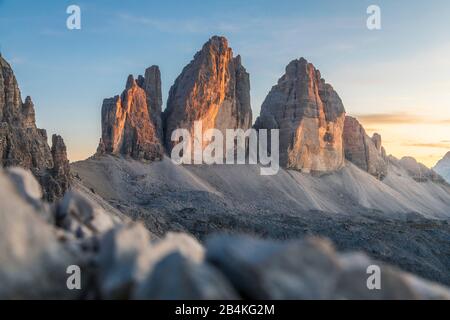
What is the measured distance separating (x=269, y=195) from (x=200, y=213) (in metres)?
29.0

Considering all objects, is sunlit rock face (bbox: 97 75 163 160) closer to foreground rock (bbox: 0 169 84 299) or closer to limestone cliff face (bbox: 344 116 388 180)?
limestone cliff face (bbox: 344 116 388 180)

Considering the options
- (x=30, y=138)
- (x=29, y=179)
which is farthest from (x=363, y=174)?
(x=29, y=179)

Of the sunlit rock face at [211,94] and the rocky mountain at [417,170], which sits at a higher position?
the sunlit rock face at [211,94]

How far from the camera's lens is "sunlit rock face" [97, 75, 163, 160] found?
8038 cm

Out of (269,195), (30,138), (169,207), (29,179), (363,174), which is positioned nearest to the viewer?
(29,179)

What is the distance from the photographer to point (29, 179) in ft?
27.3

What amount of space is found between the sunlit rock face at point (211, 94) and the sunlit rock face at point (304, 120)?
8361 millimetres

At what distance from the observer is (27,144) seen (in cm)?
4616

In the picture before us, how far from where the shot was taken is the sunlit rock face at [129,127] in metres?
80.4

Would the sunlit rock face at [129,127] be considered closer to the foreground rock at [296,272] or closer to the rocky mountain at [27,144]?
the rocky mountain at [27,144]

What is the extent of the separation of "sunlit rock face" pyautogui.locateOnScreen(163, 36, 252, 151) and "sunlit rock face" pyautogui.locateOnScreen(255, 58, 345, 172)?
8.36m

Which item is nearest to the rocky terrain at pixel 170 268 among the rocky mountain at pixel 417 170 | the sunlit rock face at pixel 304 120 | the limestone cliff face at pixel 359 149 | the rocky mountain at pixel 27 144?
the rocky mountain at pixel 27 144

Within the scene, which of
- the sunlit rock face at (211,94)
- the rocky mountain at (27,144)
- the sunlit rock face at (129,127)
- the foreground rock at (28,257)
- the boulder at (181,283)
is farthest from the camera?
the sunlit rock face at (211,94)
